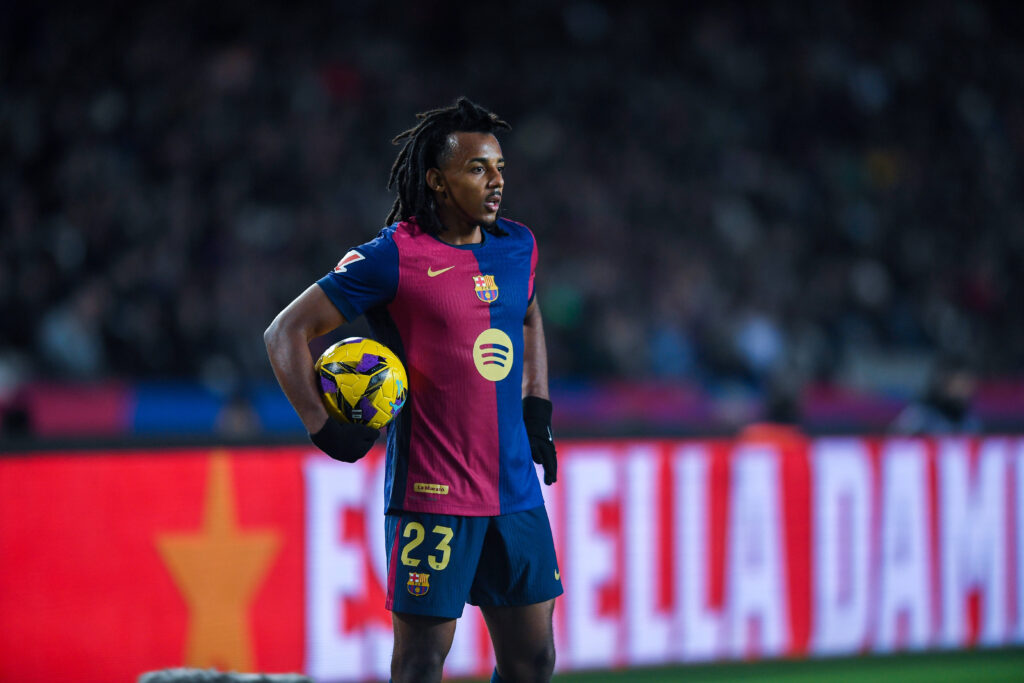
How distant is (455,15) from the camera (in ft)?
42.8

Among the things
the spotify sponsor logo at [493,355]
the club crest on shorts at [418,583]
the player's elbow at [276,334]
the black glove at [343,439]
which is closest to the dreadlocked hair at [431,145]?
the spotify sponsor logo at [493,355]

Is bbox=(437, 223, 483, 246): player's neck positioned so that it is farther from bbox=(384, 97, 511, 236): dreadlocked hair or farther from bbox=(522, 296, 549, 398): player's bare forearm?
bbox=(522, 296, 549, 398): player's bare forearm

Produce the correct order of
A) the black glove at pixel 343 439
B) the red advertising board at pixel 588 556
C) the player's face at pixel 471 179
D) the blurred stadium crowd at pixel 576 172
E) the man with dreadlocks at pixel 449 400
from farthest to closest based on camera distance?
the blurred stadium crowd at pixel 576 172, the red advertising board at pixel 588 556, the player's face at pixel 471 179, the man with dreadlocks at pixel 449 400, the black glove at pixel 343 439

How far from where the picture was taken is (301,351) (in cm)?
309

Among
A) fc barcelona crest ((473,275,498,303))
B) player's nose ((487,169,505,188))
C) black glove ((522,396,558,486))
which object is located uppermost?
player's nose ((487,169,505,188))

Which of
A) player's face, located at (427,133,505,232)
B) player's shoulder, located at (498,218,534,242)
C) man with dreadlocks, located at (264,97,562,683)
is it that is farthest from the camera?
player's shoulder, located at (498,218,534,242)

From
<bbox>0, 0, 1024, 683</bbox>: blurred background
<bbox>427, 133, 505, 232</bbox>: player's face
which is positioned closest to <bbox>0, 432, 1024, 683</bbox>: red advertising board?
<bbox>0, 0, 1024, 683</bbox>: blurred background

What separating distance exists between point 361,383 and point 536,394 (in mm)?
→ 678

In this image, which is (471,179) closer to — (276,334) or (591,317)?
(276,334)

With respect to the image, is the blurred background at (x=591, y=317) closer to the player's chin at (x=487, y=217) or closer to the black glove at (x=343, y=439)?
the black glove at (x=343, y=439)

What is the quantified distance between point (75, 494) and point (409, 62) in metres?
Answer: 7.94

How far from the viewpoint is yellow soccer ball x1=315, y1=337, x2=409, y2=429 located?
3.11 m

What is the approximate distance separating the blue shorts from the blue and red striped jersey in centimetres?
5

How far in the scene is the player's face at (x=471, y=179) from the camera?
10.7 feet
